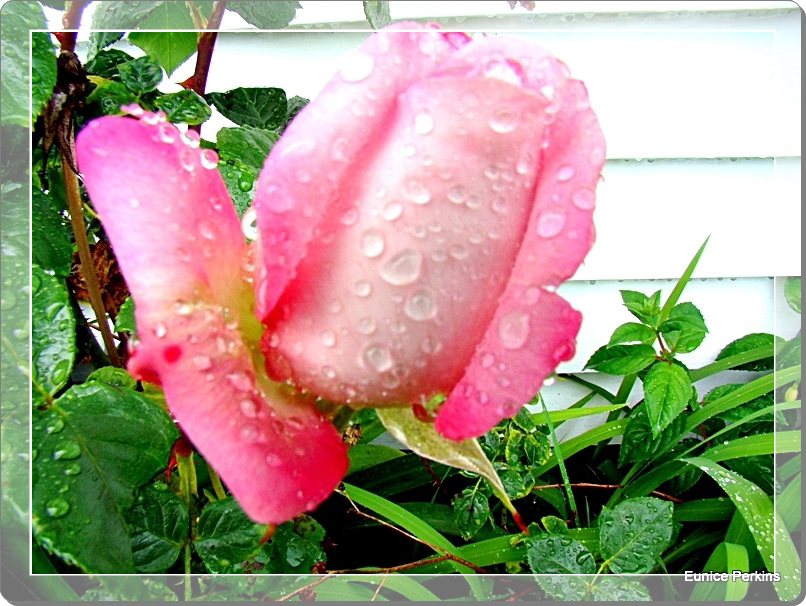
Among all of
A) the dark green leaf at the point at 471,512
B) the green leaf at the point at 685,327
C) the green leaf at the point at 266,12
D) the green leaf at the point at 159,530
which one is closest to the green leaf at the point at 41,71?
the green leaf at the point at 266,12

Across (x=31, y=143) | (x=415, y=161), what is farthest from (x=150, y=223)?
(x=31, y=143)

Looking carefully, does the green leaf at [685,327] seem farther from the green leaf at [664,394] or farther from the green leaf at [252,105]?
the green leaf at [252,105]

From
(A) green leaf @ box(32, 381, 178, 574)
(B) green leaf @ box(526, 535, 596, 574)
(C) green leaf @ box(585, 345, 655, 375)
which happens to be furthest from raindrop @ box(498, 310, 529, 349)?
(C) green leaf @ box(585, 345, 655, 375)

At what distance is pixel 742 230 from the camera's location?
0.53 m

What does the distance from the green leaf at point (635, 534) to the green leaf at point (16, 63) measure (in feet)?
1.49

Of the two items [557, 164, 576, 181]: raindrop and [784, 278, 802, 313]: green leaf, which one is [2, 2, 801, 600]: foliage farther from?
[557, 164, 576, 181]: raindrop

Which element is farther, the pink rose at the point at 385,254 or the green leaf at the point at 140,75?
the green leaf at the point at 140,75

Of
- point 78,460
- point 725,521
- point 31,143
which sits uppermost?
point 31,143

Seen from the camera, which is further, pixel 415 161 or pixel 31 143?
pixel 31 143

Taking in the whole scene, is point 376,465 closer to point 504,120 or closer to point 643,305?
point 643,305

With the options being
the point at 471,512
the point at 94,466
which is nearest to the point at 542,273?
the point at 94,466

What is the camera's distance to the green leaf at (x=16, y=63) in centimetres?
31

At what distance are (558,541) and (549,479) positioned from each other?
0.43 feet

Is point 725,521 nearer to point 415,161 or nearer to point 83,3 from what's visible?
point 415,161
